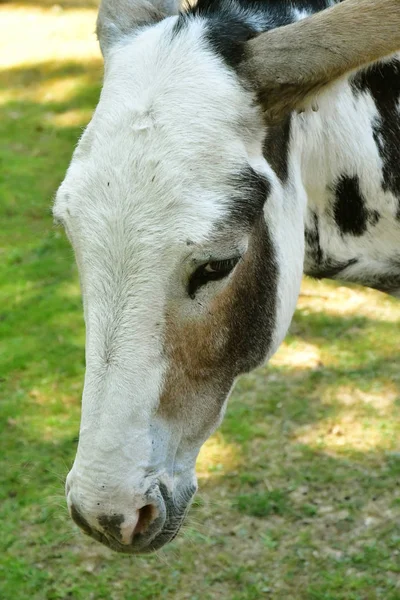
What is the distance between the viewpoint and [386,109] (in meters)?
2.80

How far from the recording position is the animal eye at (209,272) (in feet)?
7.50

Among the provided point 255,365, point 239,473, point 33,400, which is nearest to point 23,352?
point 33,400

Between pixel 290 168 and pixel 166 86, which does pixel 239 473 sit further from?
pixel 166 86

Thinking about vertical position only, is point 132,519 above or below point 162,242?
below

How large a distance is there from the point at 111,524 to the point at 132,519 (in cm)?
6

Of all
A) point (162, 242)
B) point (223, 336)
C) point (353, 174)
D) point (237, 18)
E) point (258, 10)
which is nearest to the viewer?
point (162, 242)

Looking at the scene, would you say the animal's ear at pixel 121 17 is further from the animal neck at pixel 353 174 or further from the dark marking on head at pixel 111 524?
the dark marking on head at pixel 111 524

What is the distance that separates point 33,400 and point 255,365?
2.79 m

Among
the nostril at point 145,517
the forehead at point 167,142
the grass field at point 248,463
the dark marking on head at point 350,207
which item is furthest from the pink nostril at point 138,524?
the dark marking on head at point 350,207

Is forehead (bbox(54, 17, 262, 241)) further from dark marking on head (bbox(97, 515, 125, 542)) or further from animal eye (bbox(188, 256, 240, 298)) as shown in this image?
dark marking on head (bbox(97, 515, 125, 542))

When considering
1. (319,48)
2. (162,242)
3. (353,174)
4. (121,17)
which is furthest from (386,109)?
(162,242)

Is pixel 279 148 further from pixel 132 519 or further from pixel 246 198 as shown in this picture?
pixel 132 519

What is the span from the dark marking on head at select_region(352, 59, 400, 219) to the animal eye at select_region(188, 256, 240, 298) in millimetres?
768

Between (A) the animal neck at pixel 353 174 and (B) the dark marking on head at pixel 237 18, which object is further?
(A) the animal neck at pixel 353 174
